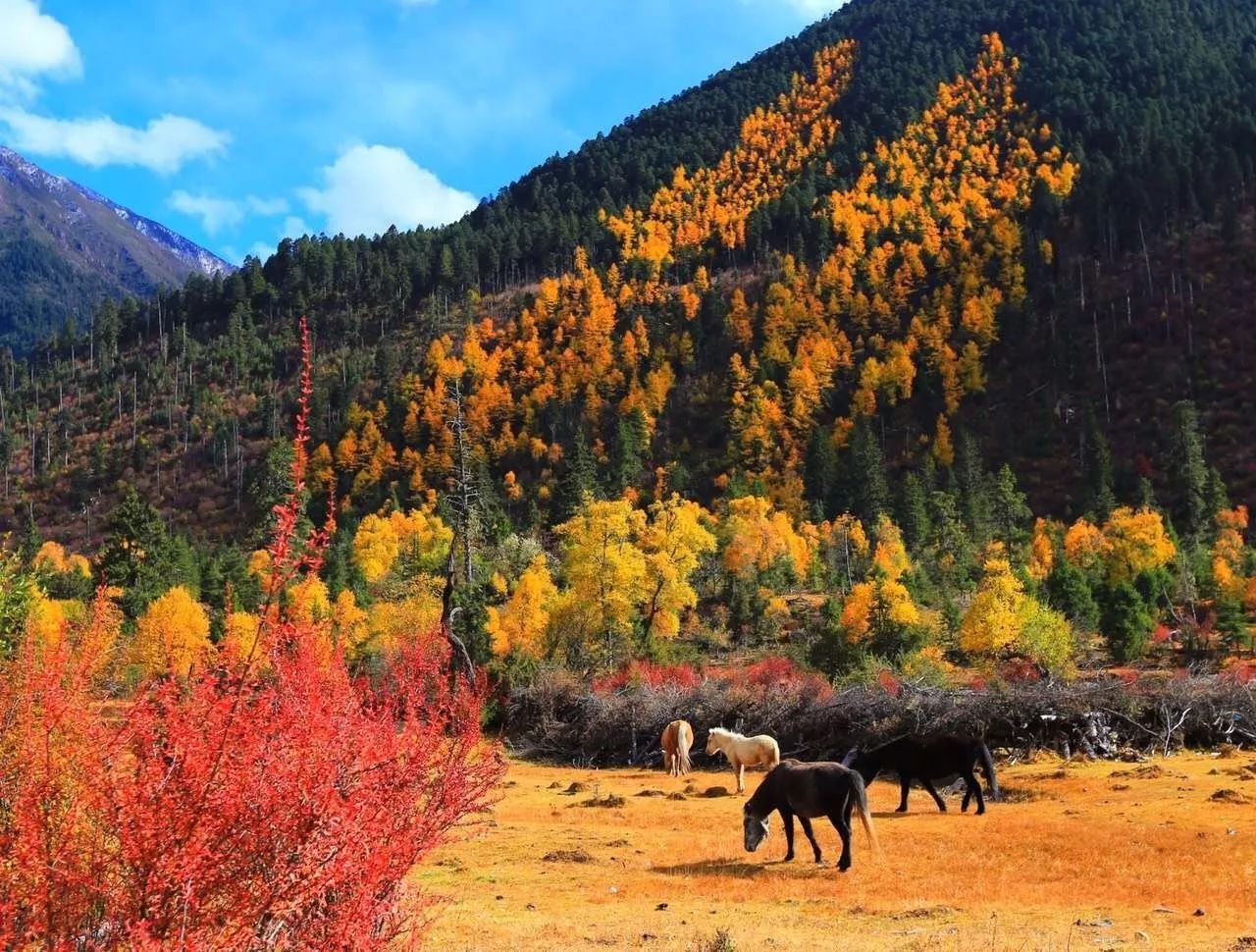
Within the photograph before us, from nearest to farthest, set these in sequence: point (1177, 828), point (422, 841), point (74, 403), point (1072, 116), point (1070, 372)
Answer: point (422, 841) → point (1177, 828) → point (1070, 372) → point (74, 403) → point (1072, 116)

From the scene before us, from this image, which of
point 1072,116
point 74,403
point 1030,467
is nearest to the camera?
point 1030,467

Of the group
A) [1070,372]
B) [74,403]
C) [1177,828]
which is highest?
[74,403]

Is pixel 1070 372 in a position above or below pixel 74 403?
below

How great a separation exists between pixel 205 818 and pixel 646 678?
1179 inches

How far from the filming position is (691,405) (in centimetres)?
12812

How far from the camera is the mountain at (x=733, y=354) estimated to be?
346 ft

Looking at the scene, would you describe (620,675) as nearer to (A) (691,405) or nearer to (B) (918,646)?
(B) (918,646)

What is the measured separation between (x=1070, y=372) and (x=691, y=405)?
162ft

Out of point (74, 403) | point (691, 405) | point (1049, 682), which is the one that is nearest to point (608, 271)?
point (691, 405)

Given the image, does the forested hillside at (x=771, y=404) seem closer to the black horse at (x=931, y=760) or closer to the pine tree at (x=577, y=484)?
the pine tree at (x=577, y=484)

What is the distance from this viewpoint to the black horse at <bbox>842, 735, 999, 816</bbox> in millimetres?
17812

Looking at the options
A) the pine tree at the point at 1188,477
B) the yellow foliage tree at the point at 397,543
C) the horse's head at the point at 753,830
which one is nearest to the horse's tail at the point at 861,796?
the horse's head at the point at 753,830

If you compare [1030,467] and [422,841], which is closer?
[422,841]

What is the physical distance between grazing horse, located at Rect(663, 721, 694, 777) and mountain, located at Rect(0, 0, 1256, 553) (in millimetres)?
56019
